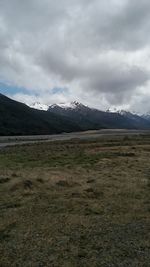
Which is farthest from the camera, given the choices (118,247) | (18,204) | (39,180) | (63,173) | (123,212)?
(63,173)

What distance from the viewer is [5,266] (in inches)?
450

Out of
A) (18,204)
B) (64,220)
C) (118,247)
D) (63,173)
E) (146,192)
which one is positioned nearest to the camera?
(118,247)

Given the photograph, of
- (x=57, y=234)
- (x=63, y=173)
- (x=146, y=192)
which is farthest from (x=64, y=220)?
(x=63, y=173)

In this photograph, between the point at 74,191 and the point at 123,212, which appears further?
the point at 74,191

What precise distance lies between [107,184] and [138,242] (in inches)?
484

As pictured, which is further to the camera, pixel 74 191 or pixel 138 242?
pixel 74 191

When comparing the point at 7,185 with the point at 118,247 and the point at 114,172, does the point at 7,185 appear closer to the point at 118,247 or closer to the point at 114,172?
the point at 114,172

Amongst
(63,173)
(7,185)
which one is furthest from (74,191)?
(63,173)

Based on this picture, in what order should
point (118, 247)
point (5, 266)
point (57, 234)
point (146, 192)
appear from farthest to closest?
point (146, 192), point (57, 234), point (118, 247), point (5, 266)

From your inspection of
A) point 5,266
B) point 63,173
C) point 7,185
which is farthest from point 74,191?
point 5,266

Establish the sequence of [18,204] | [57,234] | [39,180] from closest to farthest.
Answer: [57,234]
[18,204]
[39,180]

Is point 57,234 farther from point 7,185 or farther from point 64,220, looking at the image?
point 7,185

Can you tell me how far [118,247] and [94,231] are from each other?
214 centimetres

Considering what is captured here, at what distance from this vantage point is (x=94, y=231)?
15094 millimetres
